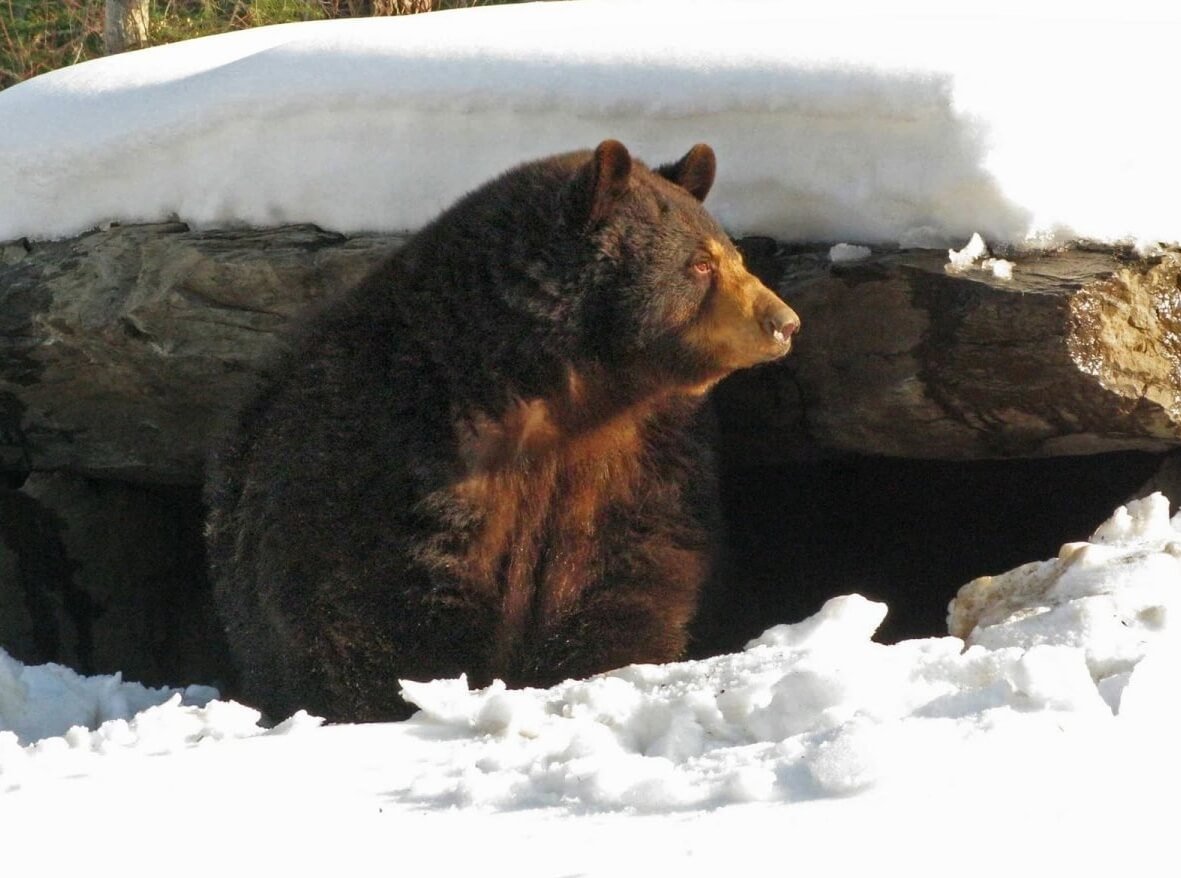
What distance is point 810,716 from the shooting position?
10.6 ft

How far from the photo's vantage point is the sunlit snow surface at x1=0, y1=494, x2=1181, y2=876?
8.99ft

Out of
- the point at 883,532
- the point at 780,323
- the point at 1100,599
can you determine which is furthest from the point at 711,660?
the point at 883,532

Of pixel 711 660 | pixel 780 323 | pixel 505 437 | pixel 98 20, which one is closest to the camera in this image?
pixel 711 660

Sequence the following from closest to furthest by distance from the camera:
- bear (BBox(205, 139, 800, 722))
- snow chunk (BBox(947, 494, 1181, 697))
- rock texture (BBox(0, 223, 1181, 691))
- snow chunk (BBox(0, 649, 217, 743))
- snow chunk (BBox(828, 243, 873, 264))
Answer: snow chunk (BBox(947, 494, 1181, 697)), bear (BBox(205, 139, 800, 722)), rock texture (BBox(0, 223, 1181, 691)), snow chunk (BBox(828, 243, 873, 264)), snow chunk (BBox(0, 649, 217, 743))

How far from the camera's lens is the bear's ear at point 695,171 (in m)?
4.90

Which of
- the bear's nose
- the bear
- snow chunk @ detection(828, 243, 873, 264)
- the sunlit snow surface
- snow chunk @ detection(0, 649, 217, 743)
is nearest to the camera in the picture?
the sunlit snow surface

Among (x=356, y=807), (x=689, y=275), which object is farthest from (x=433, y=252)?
(x=356, y=807)

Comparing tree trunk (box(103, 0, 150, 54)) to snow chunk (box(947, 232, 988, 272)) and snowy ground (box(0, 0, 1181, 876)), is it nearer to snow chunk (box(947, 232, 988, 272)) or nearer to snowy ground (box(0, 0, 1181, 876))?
snowy ground (box(0, 0, 1181, 876))

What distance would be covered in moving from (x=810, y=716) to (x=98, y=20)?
1036 cm

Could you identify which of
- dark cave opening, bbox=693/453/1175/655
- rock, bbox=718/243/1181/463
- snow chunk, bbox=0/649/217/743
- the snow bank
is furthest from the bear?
dark cave opening, bbox=693/453/1175/655

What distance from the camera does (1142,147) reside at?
496 cm

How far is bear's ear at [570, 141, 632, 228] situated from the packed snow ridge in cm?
138

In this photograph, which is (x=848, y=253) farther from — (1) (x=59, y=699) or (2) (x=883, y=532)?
(1) (x=59, y=699)

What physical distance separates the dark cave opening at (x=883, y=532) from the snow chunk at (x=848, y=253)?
4.10 ft
